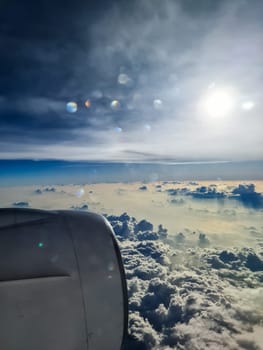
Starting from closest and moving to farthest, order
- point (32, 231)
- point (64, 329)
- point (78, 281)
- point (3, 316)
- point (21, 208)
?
point (3, 316)
point (64, 329)
point (78, 281)
point (32, 231)
point (21, 208)

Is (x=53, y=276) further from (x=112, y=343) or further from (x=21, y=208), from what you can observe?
(x=21, y=208)

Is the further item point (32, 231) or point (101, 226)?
point (101, 226)

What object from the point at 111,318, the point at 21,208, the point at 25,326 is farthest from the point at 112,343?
the point at 21,208

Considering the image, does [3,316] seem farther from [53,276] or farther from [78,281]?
[78,281]

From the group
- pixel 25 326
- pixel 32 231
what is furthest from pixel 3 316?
pixel 32 231

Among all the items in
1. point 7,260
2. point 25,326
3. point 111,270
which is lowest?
point 25,326

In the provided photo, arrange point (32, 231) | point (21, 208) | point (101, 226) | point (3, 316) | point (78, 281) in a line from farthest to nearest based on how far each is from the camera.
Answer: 1. point (21, 208)
2. point (101, 226)
3. point (32, 231)
4. point (78, 281)
5. point (3, 316)

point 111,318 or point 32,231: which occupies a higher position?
point 32,231

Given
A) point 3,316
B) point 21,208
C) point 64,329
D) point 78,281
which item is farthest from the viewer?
point 21,208

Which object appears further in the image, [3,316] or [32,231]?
[32,231]
